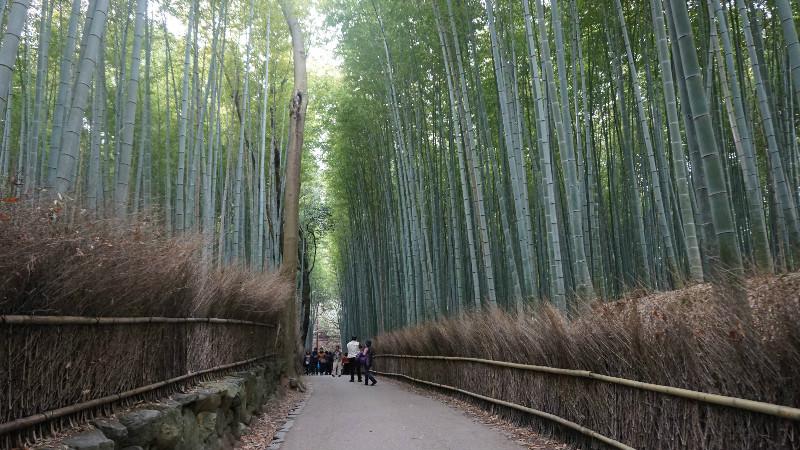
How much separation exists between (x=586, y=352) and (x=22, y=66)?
8.22 m

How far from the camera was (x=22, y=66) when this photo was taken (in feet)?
26.0

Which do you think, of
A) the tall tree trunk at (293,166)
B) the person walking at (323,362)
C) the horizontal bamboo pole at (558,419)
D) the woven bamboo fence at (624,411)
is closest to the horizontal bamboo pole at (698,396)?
the woven bamboo fence at (624,411)

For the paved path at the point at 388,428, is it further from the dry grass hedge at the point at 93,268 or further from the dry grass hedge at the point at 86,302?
the dry grass hedge at the point at 93,268

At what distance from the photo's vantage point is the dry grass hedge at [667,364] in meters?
2.04

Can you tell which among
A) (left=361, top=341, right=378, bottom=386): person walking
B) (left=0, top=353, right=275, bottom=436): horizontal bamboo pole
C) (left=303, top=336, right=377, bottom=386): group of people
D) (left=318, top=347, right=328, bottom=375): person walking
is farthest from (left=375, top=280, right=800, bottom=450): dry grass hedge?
(left=318, top=347, right=328, bottom=375): person walking

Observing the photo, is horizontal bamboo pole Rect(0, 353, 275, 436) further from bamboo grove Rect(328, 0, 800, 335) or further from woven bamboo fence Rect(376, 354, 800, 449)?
bamboo grove Rect(328, 0, 800, 335)

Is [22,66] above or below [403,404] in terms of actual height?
above

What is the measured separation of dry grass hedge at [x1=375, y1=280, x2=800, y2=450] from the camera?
2.04 m

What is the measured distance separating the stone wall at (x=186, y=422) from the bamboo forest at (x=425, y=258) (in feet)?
0.08

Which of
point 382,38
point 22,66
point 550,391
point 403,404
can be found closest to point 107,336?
point 550,391

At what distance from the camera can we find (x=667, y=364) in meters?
2.80

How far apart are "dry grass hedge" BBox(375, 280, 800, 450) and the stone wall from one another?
2380mm

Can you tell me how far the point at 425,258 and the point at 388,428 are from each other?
18.5 feet

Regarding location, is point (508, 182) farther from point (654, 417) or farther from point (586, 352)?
point (654, 417)
